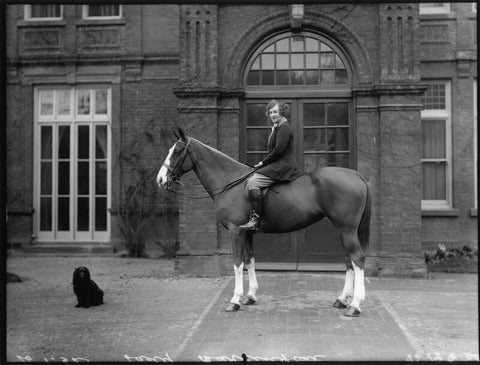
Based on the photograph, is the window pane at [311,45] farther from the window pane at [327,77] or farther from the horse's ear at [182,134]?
the horse's ear at [182,134]

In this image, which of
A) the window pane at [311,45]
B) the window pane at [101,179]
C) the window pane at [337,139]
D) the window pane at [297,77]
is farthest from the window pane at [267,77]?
the window pane at [101,179]

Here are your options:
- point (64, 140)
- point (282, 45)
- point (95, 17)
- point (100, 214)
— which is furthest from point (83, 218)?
point (282, 45)

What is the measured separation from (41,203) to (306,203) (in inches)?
343

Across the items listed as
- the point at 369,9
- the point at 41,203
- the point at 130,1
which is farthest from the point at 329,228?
the point at 41,203

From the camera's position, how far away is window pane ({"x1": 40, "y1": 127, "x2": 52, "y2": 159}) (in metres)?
13.9

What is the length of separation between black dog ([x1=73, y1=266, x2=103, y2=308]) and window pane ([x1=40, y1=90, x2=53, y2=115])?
7.43 metres

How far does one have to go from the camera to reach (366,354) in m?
5.49

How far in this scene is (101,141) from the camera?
13.8 meters

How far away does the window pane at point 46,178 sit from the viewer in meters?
13.8

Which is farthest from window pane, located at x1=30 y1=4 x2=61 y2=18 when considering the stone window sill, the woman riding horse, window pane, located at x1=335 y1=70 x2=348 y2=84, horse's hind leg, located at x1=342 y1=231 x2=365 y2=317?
horse's hind leg, located at x1=342 y1=231 x2=365 y2=317

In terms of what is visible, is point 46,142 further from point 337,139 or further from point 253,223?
point 253,223

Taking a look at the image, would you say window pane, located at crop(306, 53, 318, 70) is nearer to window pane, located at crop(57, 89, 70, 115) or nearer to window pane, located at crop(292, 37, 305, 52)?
window pane, located at crop(292, 37, 305, 52)

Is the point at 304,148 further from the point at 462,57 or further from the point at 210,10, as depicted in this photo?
the point at 462,57

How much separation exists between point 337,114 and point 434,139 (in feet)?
11.3
